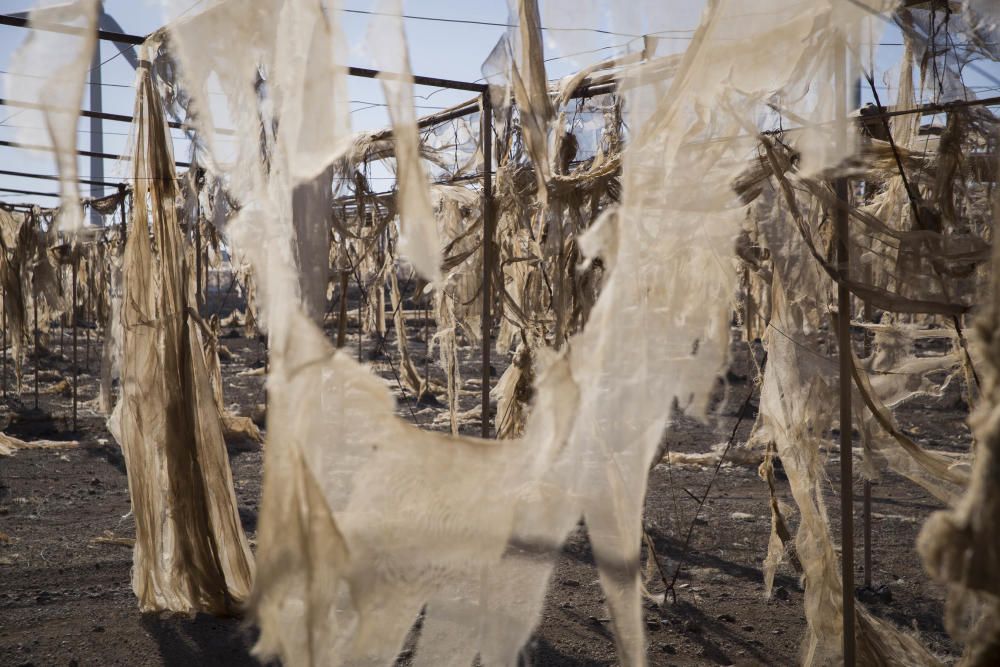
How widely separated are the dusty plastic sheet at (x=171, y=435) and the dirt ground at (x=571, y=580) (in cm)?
25

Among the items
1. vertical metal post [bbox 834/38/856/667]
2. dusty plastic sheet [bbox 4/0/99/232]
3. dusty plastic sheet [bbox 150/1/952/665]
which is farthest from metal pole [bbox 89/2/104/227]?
vertical metal post [bbox 834/38/856/667]

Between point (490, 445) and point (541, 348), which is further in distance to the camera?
point (541, 348)

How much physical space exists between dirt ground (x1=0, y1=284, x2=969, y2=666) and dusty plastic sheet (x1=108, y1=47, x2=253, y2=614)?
25 cm

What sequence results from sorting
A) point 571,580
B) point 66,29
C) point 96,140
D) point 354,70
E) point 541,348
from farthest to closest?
point 96,140 < point 571,580 < point 354,70 < point 66,29 < point 541,348

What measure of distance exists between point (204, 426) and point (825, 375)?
2.91 meters

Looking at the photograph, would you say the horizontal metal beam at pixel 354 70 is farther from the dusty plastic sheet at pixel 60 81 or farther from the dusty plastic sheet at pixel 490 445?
the dusty plastic sheet at pixel 490 445

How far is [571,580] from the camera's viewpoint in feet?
16.6

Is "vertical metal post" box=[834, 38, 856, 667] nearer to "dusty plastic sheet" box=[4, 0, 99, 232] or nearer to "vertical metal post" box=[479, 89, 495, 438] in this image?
"vertical metal post" box=[479, 89, 495, 438]

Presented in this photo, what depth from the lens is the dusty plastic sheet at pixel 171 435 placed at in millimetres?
4078

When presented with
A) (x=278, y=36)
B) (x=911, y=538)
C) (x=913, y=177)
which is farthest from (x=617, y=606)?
(x=911, y=538)

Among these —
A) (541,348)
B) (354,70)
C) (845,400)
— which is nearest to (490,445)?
(541,348)

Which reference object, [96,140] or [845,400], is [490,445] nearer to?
[845,400]

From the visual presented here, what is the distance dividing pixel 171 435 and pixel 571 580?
246cm

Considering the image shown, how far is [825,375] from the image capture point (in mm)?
3275
